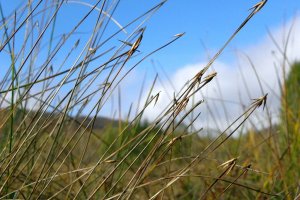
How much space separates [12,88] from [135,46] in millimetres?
427

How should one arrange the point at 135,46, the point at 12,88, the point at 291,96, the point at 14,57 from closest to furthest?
the point at 135,46
the point at 12,88
the point at 14,57
the point at 291,96

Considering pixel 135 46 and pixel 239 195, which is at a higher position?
pixel 135 46

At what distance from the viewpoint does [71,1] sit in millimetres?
1314

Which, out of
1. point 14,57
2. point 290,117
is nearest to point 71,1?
point 14,57

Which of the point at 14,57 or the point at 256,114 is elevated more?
the point at 14,57

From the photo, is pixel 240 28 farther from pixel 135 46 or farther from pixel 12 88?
pixel 12 88

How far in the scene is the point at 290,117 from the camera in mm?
2434

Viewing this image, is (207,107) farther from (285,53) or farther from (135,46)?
(135,46)

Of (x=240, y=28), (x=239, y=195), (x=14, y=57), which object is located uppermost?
(x=14, y=57)

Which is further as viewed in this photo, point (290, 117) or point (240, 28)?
point (290, 117)

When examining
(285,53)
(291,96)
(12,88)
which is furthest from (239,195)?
(291,96)

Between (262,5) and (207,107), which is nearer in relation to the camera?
(262,5)

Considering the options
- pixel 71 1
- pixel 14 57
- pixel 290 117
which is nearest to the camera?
pixel 14 57

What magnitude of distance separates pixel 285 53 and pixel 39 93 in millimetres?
1052
